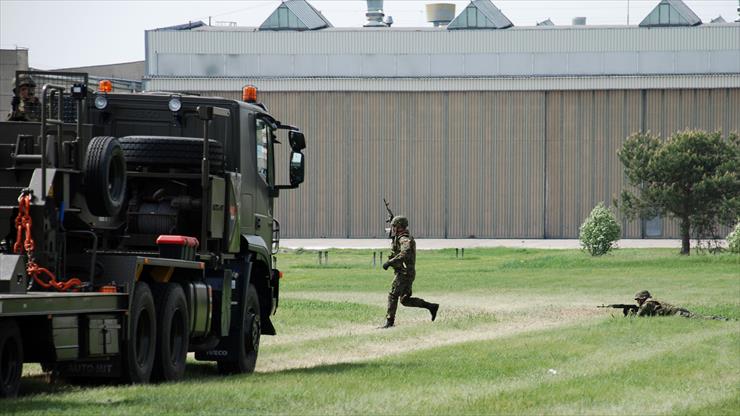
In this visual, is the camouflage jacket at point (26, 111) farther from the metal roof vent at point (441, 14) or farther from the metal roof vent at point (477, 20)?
the metal roof vent at point (441, 14)

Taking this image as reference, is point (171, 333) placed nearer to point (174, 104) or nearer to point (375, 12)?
point (174, 104)

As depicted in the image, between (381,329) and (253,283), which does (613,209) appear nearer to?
(381,329)

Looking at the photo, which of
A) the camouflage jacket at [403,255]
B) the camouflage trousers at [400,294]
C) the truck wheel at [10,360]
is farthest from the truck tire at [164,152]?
the camouflage jacket at [403,255]

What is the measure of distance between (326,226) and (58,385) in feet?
251

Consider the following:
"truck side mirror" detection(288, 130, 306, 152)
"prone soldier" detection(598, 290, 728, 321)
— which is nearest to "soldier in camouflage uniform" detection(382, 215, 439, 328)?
"prone soldier" detection(598, 290, 728, 321)

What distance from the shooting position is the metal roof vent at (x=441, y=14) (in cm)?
10056

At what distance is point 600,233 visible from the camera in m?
66.9

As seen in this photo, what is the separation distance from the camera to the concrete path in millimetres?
84500

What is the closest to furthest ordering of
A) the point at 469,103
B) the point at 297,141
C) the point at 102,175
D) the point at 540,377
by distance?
the point at 102,175, the point at 540,377, the point at 297,141, the point at 469,103

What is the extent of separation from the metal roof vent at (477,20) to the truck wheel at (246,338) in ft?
241

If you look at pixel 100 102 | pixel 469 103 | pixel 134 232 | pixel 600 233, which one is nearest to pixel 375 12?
pixel 469 103

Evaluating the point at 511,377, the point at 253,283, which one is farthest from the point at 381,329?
the point at 511,377

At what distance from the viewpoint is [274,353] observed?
70.8 feet

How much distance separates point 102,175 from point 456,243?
72915 millimetres
